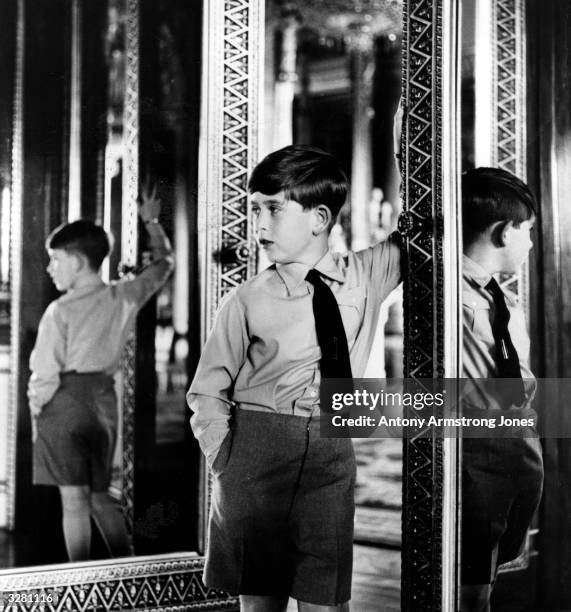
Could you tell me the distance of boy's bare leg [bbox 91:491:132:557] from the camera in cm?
279

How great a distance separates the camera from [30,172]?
8.87 ft

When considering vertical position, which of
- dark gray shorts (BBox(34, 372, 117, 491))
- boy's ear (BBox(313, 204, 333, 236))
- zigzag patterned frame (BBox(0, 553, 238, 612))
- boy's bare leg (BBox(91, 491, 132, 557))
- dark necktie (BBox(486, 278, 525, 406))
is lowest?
zigzag patterned frame (BBox(0, 553, 238, 612))

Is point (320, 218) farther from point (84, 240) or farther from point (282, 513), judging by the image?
point (84, 240)

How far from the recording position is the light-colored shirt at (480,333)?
7.34ft

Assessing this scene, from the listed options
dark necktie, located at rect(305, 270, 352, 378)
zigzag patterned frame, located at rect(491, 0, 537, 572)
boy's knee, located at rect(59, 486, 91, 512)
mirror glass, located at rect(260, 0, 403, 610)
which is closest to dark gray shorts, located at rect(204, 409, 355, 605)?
dark necktie, located at rect(305, 270, 352, 378)

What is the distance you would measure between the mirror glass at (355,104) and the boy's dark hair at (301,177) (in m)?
2.39

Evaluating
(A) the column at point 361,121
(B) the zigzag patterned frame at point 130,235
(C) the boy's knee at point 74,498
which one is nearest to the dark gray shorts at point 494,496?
(B) the zigzag patterned frame at point 130,235

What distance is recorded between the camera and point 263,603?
216cm

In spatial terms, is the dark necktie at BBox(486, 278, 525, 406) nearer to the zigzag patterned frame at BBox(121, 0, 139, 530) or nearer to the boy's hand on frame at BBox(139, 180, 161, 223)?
the boy's hand on frame at BBox(139, 180, 161, 223)

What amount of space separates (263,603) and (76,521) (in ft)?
2.84

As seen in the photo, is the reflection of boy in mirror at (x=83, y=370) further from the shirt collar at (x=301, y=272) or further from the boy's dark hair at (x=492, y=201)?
the boy's dark hair at (x=492, y=201)

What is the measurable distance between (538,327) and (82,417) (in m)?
1.54

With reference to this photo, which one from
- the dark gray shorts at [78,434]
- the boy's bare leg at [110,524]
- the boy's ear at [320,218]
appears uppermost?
the boy's ear at [320,218]

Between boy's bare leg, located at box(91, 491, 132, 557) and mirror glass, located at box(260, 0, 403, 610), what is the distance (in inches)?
74.7
